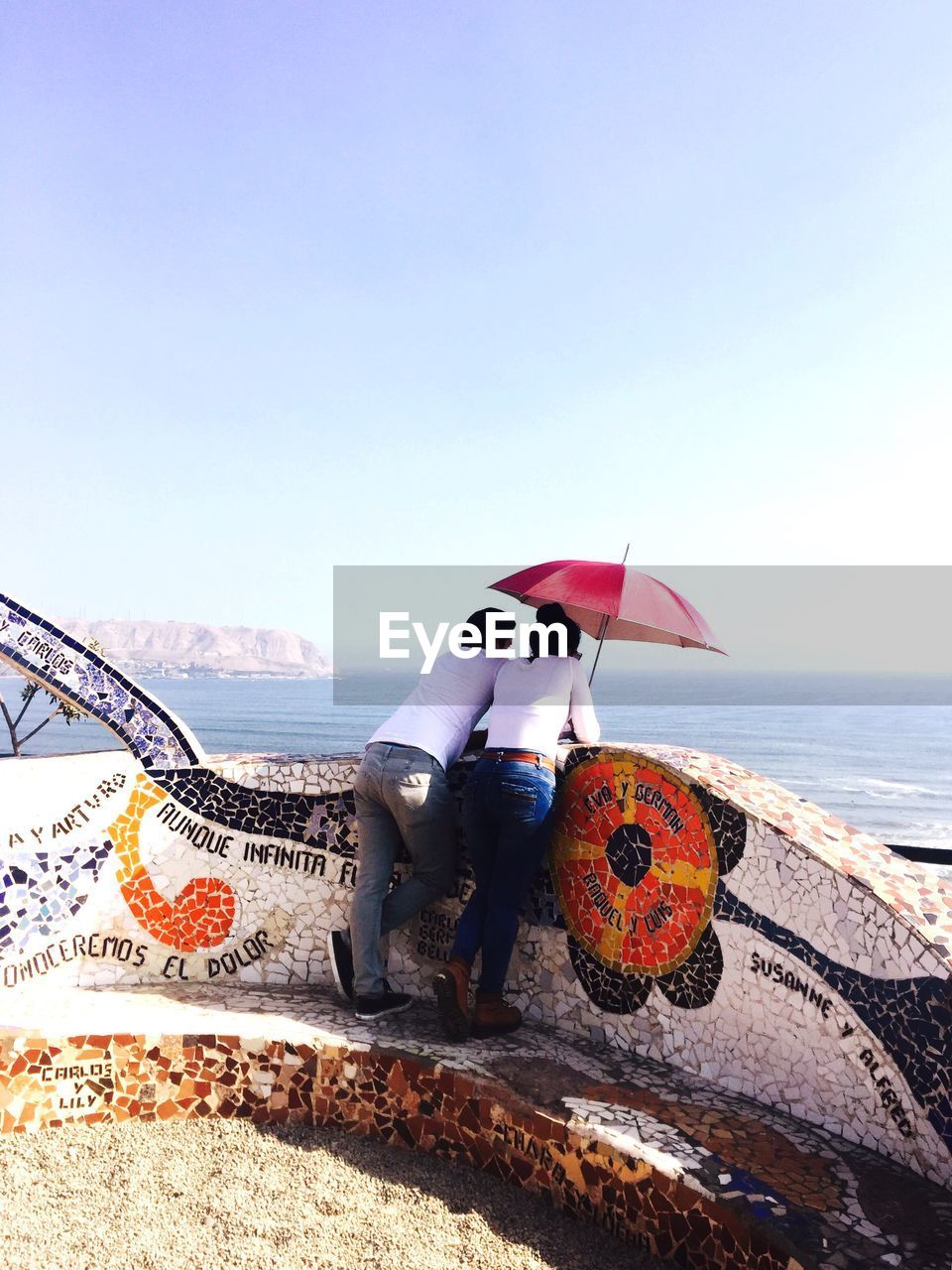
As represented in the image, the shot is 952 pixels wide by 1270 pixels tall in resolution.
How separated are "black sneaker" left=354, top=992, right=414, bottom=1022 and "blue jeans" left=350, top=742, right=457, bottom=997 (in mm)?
23

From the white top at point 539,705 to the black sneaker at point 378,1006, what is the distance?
3.55 ft

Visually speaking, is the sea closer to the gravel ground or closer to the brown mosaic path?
the brown mosaic path

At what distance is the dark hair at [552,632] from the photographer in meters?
3.69

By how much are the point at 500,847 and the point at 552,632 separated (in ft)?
2.92

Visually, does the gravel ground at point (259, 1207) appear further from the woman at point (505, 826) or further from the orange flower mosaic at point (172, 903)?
the orange flower mosaic at point (172, 903)

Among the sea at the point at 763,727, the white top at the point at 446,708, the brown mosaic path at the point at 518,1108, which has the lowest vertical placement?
the sea at the point at 763,727

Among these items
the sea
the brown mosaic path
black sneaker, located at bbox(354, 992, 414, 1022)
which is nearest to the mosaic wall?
the brown mosaic path

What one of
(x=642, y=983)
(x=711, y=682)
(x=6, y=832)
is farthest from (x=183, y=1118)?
(x=711, y=682)

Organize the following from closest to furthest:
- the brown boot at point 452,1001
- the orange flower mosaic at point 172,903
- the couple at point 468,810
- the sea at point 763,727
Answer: the brown boot at point 452,1001 < the couple at point 468,810 < the orange flower mosaic at point 172,903 < the sea at point 763,727

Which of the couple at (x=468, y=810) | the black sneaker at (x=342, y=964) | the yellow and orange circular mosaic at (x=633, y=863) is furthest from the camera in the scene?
the black sneaker at (x=342, y=964)

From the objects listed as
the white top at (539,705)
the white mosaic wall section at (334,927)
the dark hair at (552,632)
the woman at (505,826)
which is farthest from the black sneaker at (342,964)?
the dark hair at (552,632)

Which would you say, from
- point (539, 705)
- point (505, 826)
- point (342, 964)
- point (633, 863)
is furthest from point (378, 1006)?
point (539, 705)

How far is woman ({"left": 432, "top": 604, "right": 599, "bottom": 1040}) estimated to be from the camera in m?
3.38

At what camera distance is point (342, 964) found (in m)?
3.70
